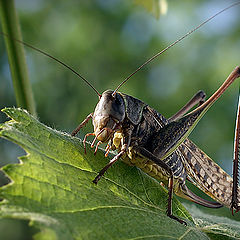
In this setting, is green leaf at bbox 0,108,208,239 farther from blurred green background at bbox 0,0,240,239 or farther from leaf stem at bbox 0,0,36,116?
blurred green background at bbox 0,0,240,239

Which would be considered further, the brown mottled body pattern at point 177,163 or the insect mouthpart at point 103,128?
the brown mottled body pattern at point 177,163

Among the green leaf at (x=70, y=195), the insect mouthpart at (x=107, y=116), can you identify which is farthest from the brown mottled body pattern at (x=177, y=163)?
the green leaf at (x=70, y=195)

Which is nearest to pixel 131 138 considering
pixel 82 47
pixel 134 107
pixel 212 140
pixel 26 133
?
pixel 134 107

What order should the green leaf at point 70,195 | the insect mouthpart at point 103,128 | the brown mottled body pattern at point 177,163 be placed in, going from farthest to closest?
the brown mottled body pattern at point 177,163, the insect mouthpart at point 103,128, the green leaf at point 70,195

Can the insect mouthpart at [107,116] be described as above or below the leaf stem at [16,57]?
below

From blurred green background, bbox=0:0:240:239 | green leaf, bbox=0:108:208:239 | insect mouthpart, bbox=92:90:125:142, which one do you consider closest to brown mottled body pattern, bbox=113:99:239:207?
insect mouthpart, bbox=92:90:125:142

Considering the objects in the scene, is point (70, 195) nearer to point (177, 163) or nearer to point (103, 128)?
point (103, 128)

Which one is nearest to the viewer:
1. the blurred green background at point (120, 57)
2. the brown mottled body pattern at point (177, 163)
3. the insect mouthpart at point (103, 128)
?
the insect mouthpart at point (103, 128)

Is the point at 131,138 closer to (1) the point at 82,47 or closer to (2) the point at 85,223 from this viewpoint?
(2) the point at 85,223

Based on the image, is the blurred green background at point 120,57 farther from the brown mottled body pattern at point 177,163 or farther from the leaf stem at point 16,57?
the leaf stem at point 16,57
